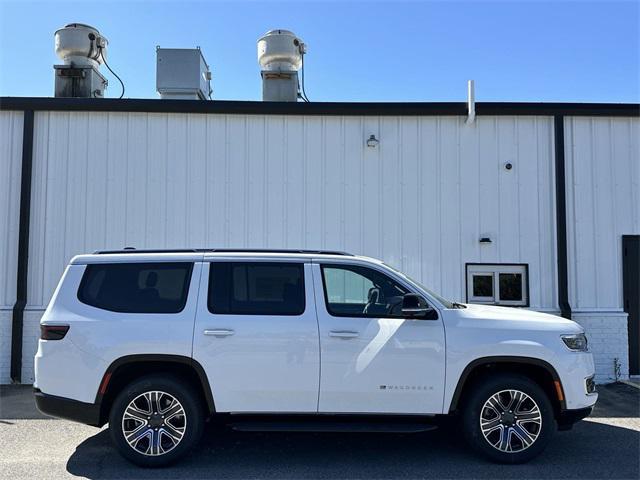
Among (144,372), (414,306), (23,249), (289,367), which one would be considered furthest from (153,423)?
(23,249)

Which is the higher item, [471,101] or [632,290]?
[471,101]

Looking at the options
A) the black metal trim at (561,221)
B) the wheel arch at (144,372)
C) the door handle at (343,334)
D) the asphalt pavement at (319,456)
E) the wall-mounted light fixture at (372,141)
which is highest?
the wall-mounted light fixture at (372,141)

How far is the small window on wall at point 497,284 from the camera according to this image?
8.60 m

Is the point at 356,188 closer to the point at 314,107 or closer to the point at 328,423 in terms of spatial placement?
the point at 314,107

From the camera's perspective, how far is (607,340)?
8.41m

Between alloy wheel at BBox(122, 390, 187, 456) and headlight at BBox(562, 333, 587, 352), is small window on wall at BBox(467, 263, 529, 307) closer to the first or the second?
headlight at BBox(562, 333, 587, 352)

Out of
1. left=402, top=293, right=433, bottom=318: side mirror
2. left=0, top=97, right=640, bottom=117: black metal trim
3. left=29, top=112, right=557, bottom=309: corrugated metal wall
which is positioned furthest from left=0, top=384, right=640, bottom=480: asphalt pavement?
left=0, top=97, right=640, bottom=117: black metal trim

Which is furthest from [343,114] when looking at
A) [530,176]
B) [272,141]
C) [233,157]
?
[530,176]

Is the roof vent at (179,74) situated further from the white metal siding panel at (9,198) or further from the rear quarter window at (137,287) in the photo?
the rear quarter window at (137,287)

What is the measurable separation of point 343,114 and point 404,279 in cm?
444

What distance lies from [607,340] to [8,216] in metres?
9.79

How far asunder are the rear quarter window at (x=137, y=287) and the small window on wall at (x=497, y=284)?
516 cm

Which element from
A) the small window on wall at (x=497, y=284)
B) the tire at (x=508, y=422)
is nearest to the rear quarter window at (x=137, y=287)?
the tire at (x=508, y=422)

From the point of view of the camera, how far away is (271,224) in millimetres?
8688
